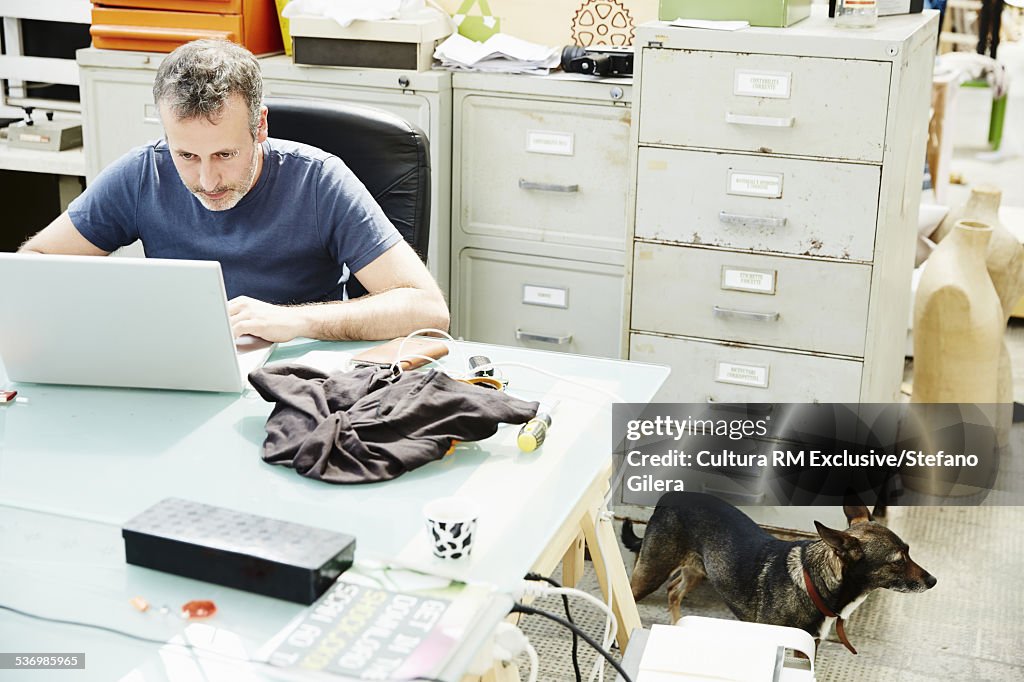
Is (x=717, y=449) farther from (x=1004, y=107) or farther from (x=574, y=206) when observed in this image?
(x=1004, y=107)

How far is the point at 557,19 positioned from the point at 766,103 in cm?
80

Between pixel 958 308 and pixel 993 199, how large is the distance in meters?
0.47

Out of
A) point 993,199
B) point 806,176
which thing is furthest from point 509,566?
point 993,199

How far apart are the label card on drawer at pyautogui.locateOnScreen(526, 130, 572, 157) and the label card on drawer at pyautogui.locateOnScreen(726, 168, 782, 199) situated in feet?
1.47

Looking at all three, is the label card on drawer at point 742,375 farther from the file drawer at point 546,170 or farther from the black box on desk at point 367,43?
the black box on desk at point 367,43

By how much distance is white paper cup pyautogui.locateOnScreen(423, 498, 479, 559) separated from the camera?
1093 millimetres

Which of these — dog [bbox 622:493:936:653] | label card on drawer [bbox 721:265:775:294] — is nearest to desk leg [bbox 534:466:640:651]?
dog [bbox 622:493:936:653]

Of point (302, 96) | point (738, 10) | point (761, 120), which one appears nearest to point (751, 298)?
point (761, 120)

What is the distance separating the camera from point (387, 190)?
6.84ft

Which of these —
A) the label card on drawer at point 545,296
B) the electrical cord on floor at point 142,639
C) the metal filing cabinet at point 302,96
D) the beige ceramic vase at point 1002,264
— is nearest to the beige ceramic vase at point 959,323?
the beige ceramic vase at point 1002,264

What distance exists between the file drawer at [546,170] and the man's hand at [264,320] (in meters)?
1.15

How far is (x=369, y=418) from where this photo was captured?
52.4 inches

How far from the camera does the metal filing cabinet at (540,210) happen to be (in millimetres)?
2662

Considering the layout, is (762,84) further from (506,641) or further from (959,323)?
(506,641)
